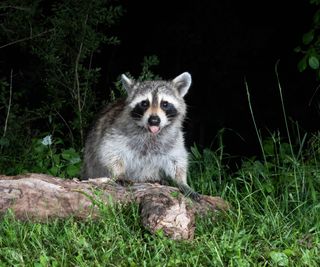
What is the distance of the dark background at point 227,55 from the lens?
9.22m

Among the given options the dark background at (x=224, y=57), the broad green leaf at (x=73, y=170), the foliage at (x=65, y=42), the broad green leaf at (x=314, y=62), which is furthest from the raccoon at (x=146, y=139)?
the dark background at (x=224, y=57)

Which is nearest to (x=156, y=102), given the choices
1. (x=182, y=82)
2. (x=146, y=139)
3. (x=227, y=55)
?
(x=146, y=139)

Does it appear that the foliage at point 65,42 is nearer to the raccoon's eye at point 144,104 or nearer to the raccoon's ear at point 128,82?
the raccoon's ear at point 128,82

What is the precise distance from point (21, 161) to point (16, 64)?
6.65 feet

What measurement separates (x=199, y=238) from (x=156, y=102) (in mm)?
1559

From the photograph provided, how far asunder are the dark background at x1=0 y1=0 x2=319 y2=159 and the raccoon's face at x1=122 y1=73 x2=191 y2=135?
285cm

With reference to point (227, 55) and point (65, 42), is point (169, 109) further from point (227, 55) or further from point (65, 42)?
point (227, 55)

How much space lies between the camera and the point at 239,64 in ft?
31.1

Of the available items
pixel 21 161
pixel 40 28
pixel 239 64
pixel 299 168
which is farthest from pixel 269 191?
pixel 239 64

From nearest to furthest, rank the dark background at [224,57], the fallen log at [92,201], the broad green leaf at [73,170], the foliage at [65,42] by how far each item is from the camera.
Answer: the fallen log at [92,201], the broad green leaf at [73,170], the foliage at [65,42], the dark background at [224,57]

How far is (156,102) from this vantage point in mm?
6043

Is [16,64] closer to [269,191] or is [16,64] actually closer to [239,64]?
[239,64]

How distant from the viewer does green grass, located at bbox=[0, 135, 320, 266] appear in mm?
4465

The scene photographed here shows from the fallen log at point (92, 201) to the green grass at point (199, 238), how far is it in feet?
0.26
